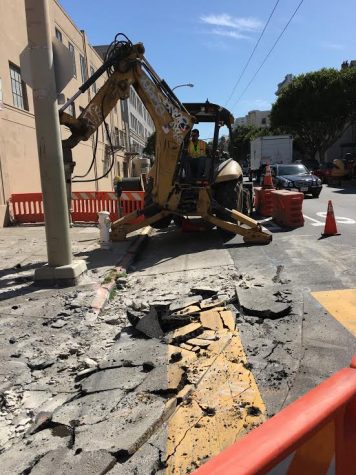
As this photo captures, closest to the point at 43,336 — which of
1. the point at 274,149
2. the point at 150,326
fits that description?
the point at 150,326

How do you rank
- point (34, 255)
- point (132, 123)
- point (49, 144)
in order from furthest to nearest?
1. point (132, 123)
2. point (34, 255)
3. point (49, 144)

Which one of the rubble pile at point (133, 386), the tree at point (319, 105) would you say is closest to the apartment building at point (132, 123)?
the tree at point (319, 105)

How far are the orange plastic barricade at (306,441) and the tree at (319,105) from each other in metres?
45.2

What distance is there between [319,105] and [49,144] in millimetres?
41763

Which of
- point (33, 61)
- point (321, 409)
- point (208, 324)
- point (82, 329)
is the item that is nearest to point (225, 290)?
point (208, 324)

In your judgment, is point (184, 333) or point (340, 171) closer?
point (184, 333)

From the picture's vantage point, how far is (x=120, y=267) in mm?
7770

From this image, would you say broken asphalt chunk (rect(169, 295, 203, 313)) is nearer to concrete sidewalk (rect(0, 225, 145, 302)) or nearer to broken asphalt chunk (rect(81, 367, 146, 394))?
broken asphalt chunk (rect(81, 367, 146, 394))

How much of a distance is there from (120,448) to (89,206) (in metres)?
11.7

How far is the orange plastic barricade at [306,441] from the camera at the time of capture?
120 cm

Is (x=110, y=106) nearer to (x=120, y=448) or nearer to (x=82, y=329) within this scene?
(x=82, y=329)

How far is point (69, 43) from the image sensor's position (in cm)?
2422

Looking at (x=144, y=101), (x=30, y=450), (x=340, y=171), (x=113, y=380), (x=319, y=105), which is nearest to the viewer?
(x=30, y=450)

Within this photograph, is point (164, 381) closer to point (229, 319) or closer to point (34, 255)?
point (229, 319)
